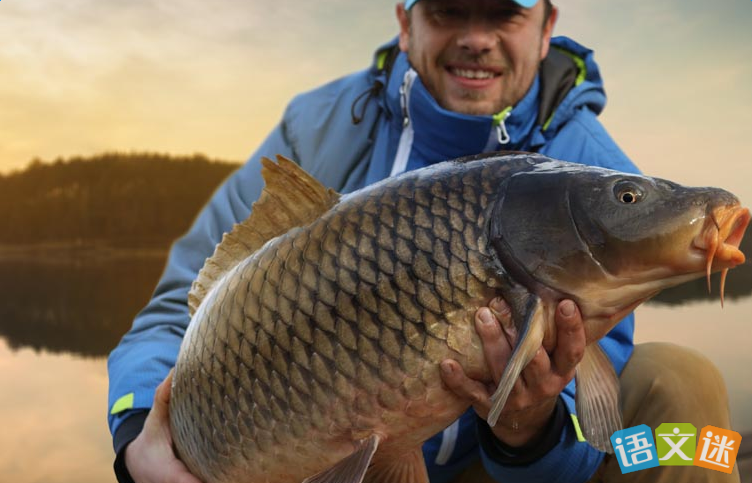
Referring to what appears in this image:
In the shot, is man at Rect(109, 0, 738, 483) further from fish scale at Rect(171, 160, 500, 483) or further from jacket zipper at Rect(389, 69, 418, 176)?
fish scale at Rect(171, 160, 500, 483)

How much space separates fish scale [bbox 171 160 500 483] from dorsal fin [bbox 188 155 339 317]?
0.03 m

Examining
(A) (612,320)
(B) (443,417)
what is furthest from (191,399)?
(A) (612,320)

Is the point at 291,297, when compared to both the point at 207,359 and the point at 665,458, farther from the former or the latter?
the point at 665,458

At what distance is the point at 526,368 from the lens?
44.7 inches

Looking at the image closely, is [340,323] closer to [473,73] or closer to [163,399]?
[163,399]

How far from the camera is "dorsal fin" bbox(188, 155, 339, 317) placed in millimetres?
1171

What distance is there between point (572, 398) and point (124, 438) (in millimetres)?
894

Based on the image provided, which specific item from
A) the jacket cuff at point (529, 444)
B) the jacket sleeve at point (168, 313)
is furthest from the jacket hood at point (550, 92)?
the jacket cuff at point (529, 444)

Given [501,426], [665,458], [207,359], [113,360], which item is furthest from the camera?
[113,360]

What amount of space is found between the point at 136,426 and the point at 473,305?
94cm

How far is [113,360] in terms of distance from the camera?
1.82 metres

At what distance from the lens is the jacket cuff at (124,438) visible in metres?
1.62

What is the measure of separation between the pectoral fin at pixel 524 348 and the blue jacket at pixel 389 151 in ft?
1.60

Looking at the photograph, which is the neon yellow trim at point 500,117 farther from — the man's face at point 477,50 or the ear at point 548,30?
the ear at point 548,30
